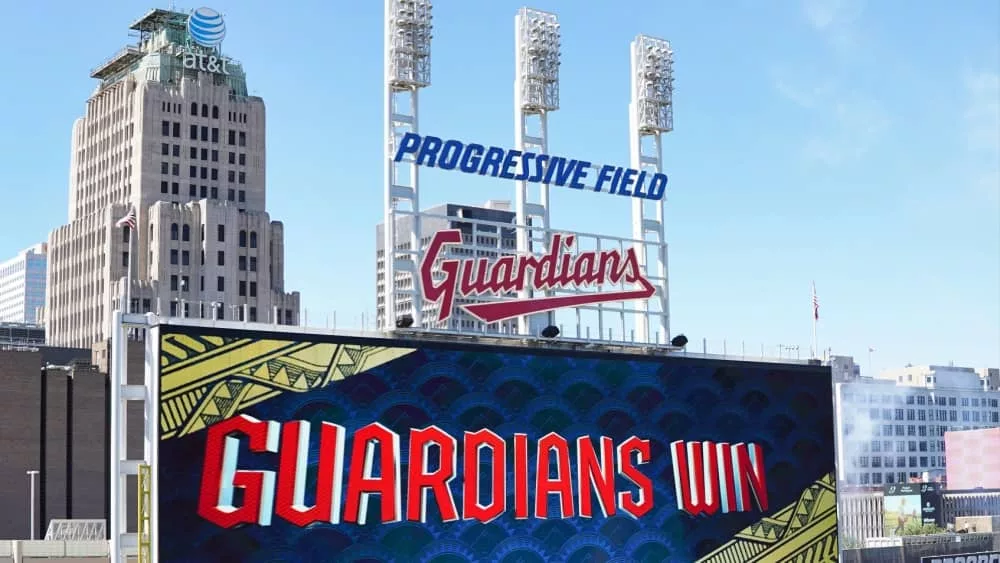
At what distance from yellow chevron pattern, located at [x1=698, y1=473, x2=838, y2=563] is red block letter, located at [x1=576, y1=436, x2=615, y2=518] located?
233 inches

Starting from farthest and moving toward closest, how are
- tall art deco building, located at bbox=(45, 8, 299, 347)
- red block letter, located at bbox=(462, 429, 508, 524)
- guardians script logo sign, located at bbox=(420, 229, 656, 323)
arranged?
tall art deco building, located at bbox=(45, 8, 299, 347), guardians script logo sign, located at bbox=(420, 229, 656, 323), red block letter, located at bbox=(462, 429, 508, 524)

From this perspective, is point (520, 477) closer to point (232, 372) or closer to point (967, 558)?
point (232, 372)

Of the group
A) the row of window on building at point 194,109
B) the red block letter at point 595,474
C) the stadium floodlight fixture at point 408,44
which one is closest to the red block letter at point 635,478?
the red block letter at point 595,474

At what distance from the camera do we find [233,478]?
159 feet

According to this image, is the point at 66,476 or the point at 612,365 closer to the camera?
the point at 612,365

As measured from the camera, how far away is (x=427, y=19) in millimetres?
62625

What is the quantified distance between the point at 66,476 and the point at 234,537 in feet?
218

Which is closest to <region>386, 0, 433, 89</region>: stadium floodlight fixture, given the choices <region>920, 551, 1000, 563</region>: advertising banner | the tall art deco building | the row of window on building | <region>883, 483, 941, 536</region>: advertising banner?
<region>920, 551, 1000, 563</region>: advertising banner

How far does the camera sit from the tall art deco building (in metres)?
161

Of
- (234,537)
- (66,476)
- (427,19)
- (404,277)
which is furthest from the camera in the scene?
(404,277)

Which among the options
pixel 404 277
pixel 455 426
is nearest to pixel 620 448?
pixel 455 426

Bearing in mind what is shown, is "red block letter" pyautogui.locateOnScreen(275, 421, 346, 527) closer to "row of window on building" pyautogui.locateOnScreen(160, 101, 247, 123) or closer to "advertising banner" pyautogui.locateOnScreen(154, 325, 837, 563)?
"advertising banner" pyautogui.locateOnScreen(154, 325, 837, 563)

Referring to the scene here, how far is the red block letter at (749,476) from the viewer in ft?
204

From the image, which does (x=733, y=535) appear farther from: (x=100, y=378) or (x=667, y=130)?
(x=100, y=378)
